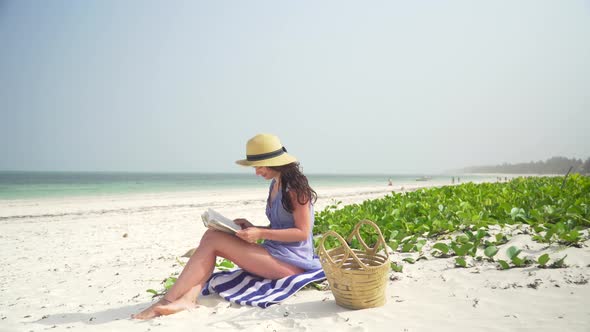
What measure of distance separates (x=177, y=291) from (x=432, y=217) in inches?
157

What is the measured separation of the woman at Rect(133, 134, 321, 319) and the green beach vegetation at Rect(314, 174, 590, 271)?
1284 mm

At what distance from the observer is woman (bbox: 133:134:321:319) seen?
3.31 meters

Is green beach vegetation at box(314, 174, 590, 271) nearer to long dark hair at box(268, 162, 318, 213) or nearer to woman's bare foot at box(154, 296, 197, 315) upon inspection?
long dark hair at box(268, 162, 318, 213)

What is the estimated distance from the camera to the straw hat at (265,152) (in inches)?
133

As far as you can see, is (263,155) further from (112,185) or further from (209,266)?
(112,185)

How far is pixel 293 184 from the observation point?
3.39 metres

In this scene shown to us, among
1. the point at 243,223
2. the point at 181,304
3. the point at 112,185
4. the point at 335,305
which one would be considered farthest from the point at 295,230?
the point at 112,185

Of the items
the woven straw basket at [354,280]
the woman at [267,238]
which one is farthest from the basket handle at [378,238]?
the woman at [267,238]

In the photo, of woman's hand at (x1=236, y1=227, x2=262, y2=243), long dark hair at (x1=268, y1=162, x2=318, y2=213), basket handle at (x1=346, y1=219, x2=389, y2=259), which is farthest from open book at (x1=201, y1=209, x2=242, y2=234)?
basket handle at (x1=346, y1=219, x2=389, y2=259)

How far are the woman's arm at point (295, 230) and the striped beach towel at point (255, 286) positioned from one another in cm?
42

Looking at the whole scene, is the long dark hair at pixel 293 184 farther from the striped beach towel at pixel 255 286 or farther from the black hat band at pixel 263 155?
the striped beach towel at pixel 255 286

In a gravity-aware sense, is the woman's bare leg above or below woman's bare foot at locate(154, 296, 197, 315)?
above

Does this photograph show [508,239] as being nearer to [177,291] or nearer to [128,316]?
[177,291]

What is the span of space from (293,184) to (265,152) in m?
0.39
